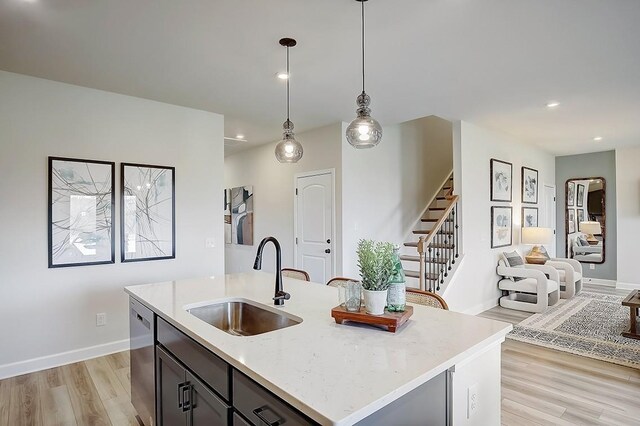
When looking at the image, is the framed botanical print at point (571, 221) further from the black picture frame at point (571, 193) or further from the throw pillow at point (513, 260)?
the throw pillow at point (513, 260)

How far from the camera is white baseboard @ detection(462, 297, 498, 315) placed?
504cm

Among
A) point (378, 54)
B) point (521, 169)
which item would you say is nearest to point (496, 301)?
point (521, 169)

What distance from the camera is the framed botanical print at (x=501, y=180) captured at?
18.0 feet

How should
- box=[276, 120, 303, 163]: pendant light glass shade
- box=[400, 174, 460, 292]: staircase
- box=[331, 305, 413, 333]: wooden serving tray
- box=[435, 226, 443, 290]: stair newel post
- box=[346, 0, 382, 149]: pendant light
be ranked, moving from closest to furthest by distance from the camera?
box=[331, 305, 413, 333]: wooden serving tray → box=[346, 0, 382, 149]: pendant light → box=[276, 120, 303, 163]: pendant light glass shade → box=[400, 174, 460, 292]: staircase → box=[435, 226, 443, 290]: stair newel post

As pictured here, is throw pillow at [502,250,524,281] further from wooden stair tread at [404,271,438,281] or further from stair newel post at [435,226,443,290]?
wooden stair tread at [404,271,438,281]

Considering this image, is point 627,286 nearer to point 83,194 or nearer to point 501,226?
point 501,226

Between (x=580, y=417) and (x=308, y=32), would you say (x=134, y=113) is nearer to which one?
(x=308, y=32)

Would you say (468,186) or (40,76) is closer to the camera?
(40,76)

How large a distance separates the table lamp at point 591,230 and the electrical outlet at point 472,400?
26.0 feet

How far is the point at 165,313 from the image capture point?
1836mm

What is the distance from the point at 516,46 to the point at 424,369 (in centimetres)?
264

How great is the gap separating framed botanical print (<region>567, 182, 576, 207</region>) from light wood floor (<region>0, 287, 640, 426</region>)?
543 cm

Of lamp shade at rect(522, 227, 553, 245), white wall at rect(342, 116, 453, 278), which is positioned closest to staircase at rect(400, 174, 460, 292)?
white wall at rect(342, 116, 453, 278)

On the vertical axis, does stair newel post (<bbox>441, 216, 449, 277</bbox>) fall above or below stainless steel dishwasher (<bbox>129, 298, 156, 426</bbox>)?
above
